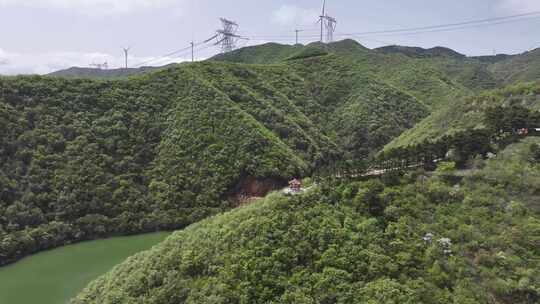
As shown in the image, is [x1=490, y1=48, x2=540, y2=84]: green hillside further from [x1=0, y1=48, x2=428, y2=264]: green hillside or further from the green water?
the green water

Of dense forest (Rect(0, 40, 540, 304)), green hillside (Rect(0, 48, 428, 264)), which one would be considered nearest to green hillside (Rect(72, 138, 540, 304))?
dense forest (Rect(0, 40, 540, 304))

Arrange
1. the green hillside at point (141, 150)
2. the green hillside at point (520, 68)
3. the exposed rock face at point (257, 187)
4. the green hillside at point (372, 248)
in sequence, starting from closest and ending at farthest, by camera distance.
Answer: the green hillside at point (372, 248)
the green hillside at point (141, 150)
the exposed rock face at point (257, 187)
the green hillside at point (520, 68)

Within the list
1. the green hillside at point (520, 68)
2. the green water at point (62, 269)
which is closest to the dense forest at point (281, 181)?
the green water at point (62, 269)

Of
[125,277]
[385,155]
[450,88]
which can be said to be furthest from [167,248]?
[450,88]

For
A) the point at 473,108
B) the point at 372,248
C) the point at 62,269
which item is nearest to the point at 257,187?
the point at 62,269

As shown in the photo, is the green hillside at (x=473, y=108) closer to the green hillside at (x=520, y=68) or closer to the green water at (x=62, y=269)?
the green water at (x=62, y=269)

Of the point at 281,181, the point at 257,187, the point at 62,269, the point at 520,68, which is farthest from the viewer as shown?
the point at 520,68

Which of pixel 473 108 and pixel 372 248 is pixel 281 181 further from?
pixel 372 248
